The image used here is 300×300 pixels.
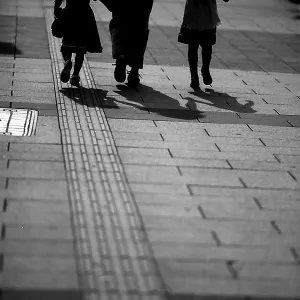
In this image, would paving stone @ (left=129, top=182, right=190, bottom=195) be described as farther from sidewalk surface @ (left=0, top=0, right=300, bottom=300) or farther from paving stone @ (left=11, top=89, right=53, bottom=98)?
paving stone @ (left=11, top=89, right=53, bottom=98)

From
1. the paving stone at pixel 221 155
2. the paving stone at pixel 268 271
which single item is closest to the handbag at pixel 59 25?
the paving stone at pixel 221 155

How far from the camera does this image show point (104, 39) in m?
12.5

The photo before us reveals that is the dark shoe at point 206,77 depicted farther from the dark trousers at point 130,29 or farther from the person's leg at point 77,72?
the person's leg at point 77,72

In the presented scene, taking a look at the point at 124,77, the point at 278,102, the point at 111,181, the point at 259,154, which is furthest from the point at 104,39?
the point at 111,181

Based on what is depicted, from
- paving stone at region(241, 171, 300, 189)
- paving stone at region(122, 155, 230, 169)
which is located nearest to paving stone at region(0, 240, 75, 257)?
paving stone at region(122, 155, 230, 169)

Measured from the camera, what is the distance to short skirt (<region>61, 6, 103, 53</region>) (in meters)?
9.14

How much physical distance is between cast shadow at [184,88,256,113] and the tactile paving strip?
56.6 inches

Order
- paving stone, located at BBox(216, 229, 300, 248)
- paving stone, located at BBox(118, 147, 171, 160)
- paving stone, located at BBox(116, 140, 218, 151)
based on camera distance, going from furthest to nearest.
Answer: paving stone, located at BBox(116, 140, 218, 151) → paving stone, located at BBox(118, 147, 171, 160) → paving stone, located at BBox(216, 229, 300, 248)

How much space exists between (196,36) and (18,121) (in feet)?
8.88

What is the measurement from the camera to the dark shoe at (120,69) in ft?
30.5

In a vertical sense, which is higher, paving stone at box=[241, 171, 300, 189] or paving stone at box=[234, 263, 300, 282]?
paving stone at box=[234, 263, 300, 282]

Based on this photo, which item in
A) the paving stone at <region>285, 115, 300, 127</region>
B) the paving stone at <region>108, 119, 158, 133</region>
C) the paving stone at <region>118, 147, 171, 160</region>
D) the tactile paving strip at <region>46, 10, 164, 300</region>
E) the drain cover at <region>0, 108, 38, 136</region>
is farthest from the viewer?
the paving stone at <region>285, 115, 300, 127</region>

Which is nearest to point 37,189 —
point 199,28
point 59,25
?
point 59,25

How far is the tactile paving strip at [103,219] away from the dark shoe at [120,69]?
56.2 inches
